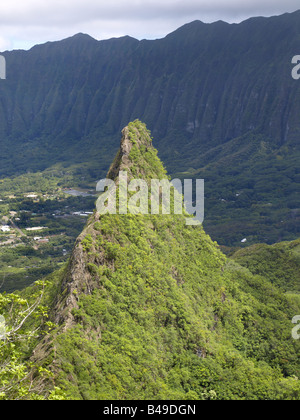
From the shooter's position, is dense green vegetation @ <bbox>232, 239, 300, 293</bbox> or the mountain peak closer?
the mountain peak

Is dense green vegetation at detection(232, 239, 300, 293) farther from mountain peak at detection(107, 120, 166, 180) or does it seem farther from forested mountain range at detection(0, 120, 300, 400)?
mountain peak at detection(107, 120, 166, 180)

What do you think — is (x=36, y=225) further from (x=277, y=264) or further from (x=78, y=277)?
(x=78, y=277)

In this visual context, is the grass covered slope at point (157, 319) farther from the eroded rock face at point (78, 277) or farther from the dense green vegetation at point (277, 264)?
the dense green vegetation at point (277, 264)

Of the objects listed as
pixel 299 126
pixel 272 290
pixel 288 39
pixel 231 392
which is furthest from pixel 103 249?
pixel 288 39

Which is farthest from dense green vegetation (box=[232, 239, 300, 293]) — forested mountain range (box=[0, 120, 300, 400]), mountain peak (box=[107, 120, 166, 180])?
mountain peak (box=[107, 120, 166, 180])

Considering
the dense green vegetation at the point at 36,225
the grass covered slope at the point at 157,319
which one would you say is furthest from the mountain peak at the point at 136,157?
the dense green vegetation at the point at 36,225

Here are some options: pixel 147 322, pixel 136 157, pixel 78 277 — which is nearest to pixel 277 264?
pixel 136 157

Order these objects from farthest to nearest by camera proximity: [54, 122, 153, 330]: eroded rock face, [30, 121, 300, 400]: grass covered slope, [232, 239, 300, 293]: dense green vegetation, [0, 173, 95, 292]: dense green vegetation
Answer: [0, 173, 95, 292]: dense green vegetation → [232, 239, 300, 293]: dense green vegetation → [54, 122, 153, 330]: eroded rock face → [30, 121, 300, 400]: grass covered slope

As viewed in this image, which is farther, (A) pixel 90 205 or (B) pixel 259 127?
(B) pixel 259 127

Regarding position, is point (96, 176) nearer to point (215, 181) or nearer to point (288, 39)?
point (215, 181)
